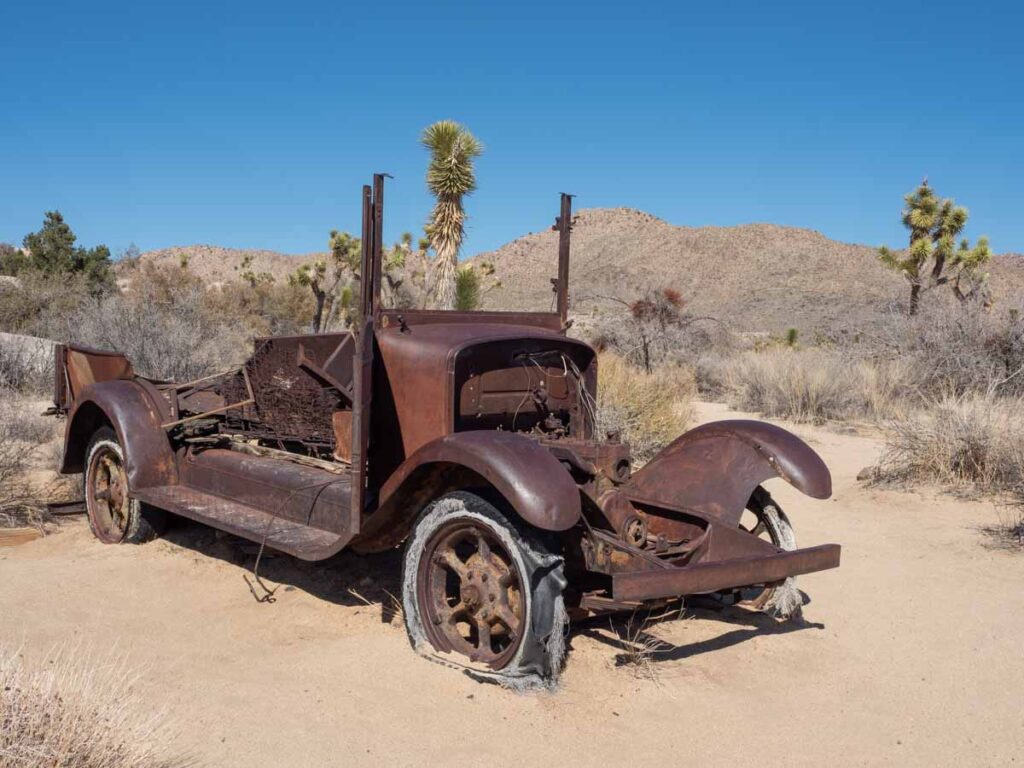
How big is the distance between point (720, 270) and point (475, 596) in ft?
185

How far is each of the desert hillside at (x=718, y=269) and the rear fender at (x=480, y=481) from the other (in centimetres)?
3722

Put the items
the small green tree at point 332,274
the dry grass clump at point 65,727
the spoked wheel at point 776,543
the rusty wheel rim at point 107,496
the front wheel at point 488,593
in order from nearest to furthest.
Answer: the dry grass clump at point 65,727, the front wheel at point 488,593, the spoked wheel at point 776,543, the rusty wheel rim at point 107,496, the small green tree at point 332,274

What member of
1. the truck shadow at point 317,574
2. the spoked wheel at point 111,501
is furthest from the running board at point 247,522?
the spoked wheel at point 111,501

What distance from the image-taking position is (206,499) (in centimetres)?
552

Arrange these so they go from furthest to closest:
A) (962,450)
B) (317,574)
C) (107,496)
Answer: (962,450)
(107,496)
(317,574)

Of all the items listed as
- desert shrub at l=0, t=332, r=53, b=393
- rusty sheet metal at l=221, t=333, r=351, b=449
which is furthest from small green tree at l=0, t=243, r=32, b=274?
rusty sheet metal at l=221, t=333, r=351, b=449

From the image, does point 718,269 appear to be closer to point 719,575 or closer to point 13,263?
point 13,263

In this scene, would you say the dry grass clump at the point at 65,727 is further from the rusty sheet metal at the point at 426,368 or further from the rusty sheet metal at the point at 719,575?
the rusty sheet metal at the point at 426,368

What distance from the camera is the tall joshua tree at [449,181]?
1571 cm

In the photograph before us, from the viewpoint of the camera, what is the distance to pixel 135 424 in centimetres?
584

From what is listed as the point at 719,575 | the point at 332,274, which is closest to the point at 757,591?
the point at 719,575

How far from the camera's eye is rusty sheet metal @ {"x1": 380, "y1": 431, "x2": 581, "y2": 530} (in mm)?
3393

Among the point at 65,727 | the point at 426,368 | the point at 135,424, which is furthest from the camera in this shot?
the point at 135,424

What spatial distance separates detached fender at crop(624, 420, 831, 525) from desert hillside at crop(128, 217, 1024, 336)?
36.5 meters
